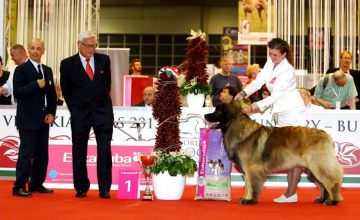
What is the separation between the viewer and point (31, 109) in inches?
256

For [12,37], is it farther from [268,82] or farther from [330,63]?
[268,82]

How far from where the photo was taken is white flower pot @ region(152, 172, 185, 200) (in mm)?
6438

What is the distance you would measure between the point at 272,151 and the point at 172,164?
3.39 feet

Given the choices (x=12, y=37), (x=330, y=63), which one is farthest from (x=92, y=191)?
(x=330, y=63)

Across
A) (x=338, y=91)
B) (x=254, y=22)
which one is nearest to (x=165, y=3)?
(x=254, y=22)

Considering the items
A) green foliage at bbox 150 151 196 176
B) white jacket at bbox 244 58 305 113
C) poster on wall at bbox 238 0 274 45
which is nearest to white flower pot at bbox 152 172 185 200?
green foliage at bbox 150 151 196 176

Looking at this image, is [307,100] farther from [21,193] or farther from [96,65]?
[21,193]

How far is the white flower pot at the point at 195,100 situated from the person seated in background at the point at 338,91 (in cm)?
188

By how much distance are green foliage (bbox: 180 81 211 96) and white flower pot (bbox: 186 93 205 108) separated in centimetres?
5

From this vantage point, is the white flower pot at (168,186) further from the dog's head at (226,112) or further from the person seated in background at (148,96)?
the person seated in background at (148,96)

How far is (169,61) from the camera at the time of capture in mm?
24172

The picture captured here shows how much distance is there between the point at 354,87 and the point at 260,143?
3.42 m

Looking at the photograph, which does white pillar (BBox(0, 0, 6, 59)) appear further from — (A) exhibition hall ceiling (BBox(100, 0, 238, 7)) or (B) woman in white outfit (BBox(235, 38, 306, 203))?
(A) exhibition hall ceiling (BBox(100, 0, 238, 7))

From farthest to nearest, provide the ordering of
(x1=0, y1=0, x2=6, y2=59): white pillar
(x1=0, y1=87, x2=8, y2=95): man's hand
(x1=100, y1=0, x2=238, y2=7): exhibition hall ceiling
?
(x1=100, y1=0, x2=238, y2=7): exhibition hall ceiling
(x1=0, y1=0, x2=6, y2=59): white pillar
(x1=0, y1=87, x2=8, y2=95): man's hand
